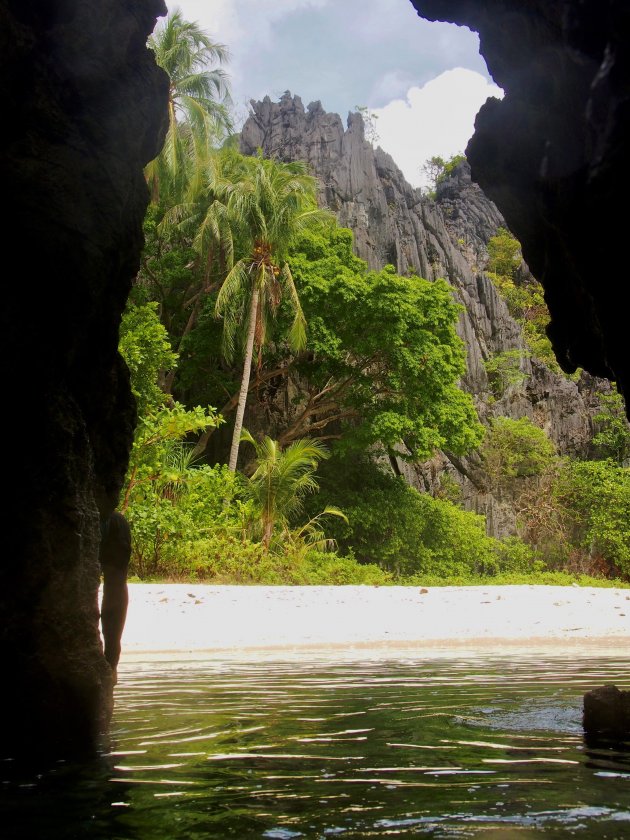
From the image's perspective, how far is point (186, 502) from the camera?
1714cm

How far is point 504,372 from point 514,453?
4.61m

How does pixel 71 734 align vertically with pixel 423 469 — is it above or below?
below

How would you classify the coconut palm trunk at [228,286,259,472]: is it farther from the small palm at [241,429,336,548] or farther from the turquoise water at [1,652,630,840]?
the turquoise water at [1,652,630,840]

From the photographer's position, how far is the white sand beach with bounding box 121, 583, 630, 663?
441 inches

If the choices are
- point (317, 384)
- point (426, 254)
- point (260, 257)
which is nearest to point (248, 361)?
point (260, 257)

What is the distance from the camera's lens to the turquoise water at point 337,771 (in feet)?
8.58

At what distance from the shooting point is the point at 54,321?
4160 millimetres

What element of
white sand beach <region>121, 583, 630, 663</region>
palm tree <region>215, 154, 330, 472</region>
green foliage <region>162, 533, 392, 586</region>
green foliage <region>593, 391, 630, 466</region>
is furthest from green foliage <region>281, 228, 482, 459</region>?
white sand beach <region>121, 583, 630, 663</region>

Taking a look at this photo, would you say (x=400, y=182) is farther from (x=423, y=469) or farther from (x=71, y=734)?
(x=71, y=734)

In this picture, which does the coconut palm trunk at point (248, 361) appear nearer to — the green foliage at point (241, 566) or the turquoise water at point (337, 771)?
the green foliage at point (241, 566)

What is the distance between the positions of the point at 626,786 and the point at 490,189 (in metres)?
3.01

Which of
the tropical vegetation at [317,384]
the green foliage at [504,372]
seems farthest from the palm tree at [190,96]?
the green foliage at [504,372]

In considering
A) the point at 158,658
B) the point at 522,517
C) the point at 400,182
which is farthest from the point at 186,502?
the point at 400,182

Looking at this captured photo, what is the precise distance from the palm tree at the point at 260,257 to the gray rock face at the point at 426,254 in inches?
322
